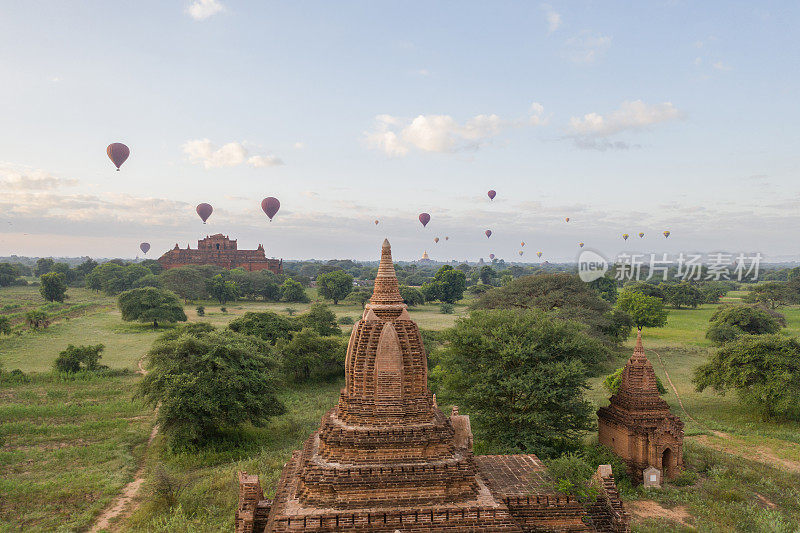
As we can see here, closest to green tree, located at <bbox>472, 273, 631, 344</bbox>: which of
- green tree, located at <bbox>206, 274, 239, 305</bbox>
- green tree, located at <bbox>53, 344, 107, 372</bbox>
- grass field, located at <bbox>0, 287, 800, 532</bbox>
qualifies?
grass field, located at <bbox>0, 287, 800, 532</bbox>

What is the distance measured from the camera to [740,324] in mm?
45094

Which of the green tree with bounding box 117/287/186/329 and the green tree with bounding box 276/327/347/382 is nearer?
the green tree with bounding box 276/327/347/382

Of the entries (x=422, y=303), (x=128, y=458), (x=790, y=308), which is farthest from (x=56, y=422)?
(x=790, y=308)

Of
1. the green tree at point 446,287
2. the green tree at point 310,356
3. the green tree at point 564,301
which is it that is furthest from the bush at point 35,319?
the green tree at point 446,287

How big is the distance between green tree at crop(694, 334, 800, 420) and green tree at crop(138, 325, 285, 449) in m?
25.8

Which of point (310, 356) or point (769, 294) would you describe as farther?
point (769, 294)

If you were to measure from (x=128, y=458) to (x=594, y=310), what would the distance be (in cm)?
3847

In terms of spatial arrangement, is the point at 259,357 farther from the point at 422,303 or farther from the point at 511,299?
the point at 422,303

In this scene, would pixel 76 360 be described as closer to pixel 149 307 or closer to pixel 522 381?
pixel 149 307

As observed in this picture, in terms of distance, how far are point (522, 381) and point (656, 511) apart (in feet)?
20.5

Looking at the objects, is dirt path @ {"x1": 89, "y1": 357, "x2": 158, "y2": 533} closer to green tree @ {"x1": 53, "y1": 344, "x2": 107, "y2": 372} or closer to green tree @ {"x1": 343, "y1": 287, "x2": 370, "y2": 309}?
green tree @ {"x1": 53, "y1": 344, "x2": 107, "y2": 372}

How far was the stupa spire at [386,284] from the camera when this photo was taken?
11.1m

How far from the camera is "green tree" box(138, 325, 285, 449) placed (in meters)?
20.8

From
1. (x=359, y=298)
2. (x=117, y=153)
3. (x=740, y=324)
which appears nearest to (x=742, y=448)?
(x=740, y=324)
